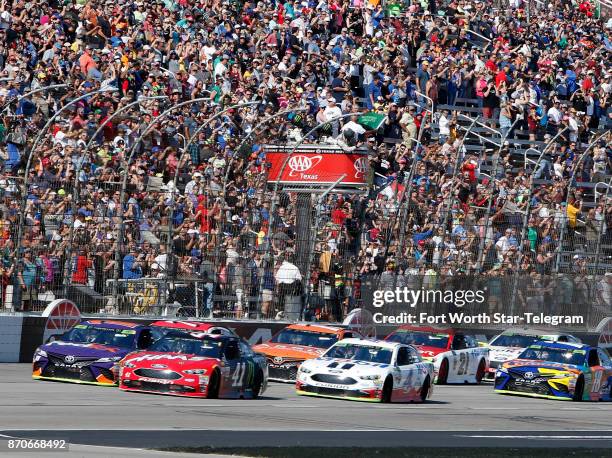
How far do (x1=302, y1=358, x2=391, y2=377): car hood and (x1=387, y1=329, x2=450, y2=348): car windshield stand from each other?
19.9ft

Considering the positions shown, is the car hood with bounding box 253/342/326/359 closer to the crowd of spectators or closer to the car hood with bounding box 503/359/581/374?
the crowd of spectators

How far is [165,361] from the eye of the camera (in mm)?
22312

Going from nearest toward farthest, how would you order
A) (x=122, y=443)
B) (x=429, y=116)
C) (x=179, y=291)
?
(x=122, y=443) < (x=179, y=291) < (x=429, y=116)

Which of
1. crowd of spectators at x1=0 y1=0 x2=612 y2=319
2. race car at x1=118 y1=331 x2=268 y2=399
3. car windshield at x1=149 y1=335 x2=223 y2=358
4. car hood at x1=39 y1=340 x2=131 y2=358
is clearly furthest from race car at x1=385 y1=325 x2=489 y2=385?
car hood at x1=39 y1=340 x2=131 y2=358

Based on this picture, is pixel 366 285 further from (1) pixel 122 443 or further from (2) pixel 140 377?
(1) pixel 122 443

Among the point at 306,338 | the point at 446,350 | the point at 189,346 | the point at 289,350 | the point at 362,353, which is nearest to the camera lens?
the point at 189,346

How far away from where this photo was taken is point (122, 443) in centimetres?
1491

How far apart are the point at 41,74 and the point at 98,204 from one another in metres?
4.41

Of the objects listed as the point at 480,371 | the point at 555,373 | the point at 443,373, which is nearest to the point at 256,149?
the point at 443,373

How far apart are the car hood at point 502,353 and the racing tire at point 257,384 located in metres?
9.60

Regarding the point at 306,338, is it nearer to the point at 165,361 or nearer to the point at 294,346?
the point at 294,346

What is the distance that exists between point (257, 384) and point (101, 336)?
2.84 m

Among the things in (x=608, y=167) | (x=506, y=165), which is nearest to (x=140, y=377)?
(x=506, y=165)

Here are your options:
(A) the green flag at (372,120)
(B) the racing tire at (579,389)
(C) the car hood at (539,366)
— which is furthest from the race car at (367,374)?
(A) the green flag at (372,120)
